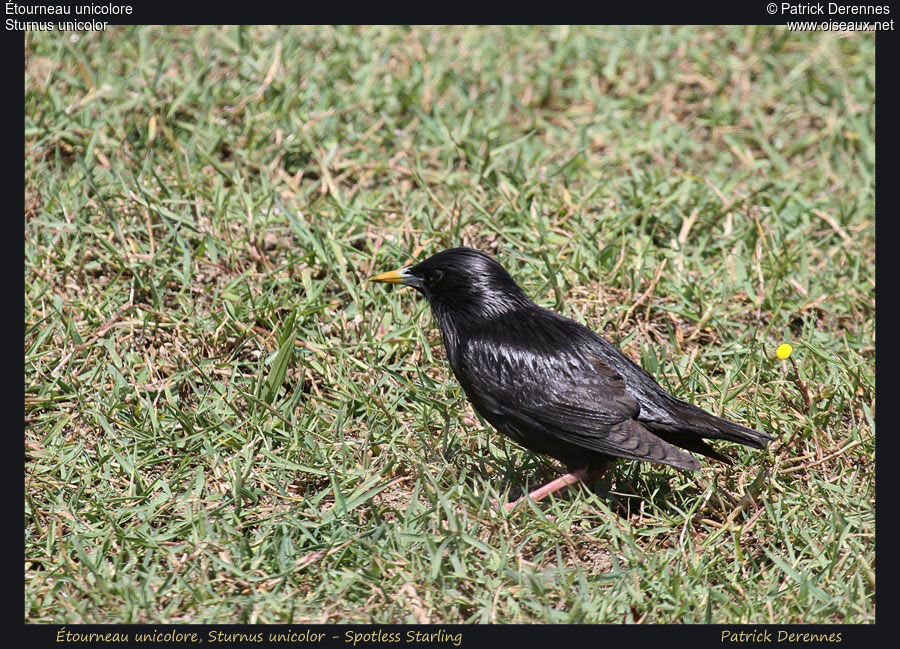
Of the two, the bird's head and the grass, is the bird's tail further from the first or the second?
the bird's head

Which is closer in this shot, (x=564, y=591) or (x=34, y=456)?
(x=564, y=591)

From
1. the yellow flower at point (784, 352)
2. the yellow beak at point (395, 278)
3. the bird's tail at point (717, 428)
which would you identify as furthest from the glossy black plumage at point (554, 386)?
the yellow flower at point (784, 352)

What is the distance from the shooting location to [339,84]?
7445 mm

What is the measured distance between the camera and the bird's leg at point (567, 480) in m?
4.76

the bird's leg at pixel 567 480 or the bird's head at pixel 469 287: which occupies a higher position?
the bird's head at pixel 469 287

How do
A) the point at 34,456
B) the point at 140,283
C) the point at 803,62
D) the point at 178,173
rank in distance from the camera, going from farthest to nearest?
the point at 803,62
the point at 178,173
the point at 140,283
the point at 34,456

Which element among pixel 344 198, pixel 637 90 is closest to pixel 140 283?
pixel 344 198

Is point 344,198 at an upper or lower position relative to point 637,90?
Answer: lower

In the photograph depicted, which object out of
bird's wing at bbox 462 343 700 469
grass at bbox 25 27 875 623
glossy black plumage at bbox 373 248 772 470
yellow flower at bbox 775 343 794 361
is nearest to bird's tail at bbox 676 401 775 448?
glossy black plumage at bbox 373 248 772 470

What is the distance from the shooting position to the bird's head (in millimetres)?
5117

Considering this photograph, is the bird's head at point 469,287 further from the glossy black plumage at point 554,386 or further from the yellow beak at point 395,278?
the yellow beak at point 395,278

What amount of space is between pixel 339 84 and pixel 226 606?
4.32 m

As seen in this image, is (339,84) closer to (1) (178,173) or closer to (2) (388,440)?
(1) (178,173)

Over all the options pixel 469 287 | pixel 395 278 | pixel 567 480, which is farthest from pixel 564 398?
pixel 395 278
